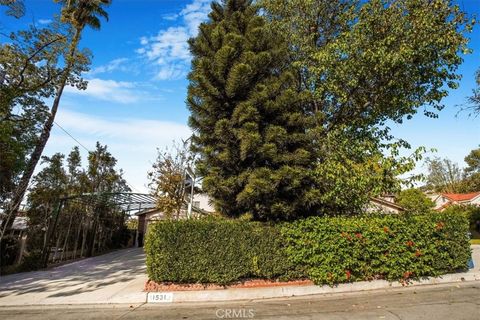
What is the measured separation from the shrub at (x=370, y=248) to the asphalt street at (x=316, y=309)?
54cm

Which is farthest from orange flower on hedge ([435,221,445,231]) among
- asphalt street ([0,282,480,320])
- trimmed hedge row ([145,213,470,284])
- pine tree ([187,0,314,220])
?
pine tree ([187,0,314,220])

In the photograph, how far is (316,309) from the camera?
613 centimetres

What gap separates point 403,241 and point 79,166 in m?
22.2

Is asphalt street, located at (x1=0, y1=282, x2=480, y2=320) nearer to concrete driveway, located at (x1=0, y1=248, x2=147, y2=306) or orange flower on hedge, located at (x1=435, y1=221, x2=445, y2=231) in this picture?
concrete driveway, located at (x1=0, y1=248, x2=147, y2=306)

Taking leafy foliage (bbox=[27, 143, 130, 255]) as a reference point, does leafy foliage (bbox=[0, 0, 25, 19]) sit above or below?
above

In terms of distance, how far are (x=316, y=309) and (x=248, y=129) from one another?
452 cm

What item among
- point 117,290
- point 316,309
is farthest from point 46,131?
point 316,309

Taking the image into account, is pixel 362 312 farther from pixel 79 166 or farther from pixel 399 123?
pixel 79 166

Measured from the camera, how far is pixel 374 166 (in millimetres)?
8320

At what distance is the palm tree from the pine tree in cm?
648

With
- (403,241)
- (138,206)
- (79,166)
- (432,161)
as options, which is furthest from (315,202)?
(432,161)

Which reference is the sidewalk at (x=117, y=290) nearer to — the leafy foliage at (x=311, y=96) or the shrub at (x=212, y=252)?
the shrub at (x=212, y=252)

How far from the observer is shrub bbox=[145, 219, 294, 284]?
7.39 m

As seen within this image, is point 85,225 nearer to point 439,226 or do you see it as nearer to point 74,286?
point 74,286
